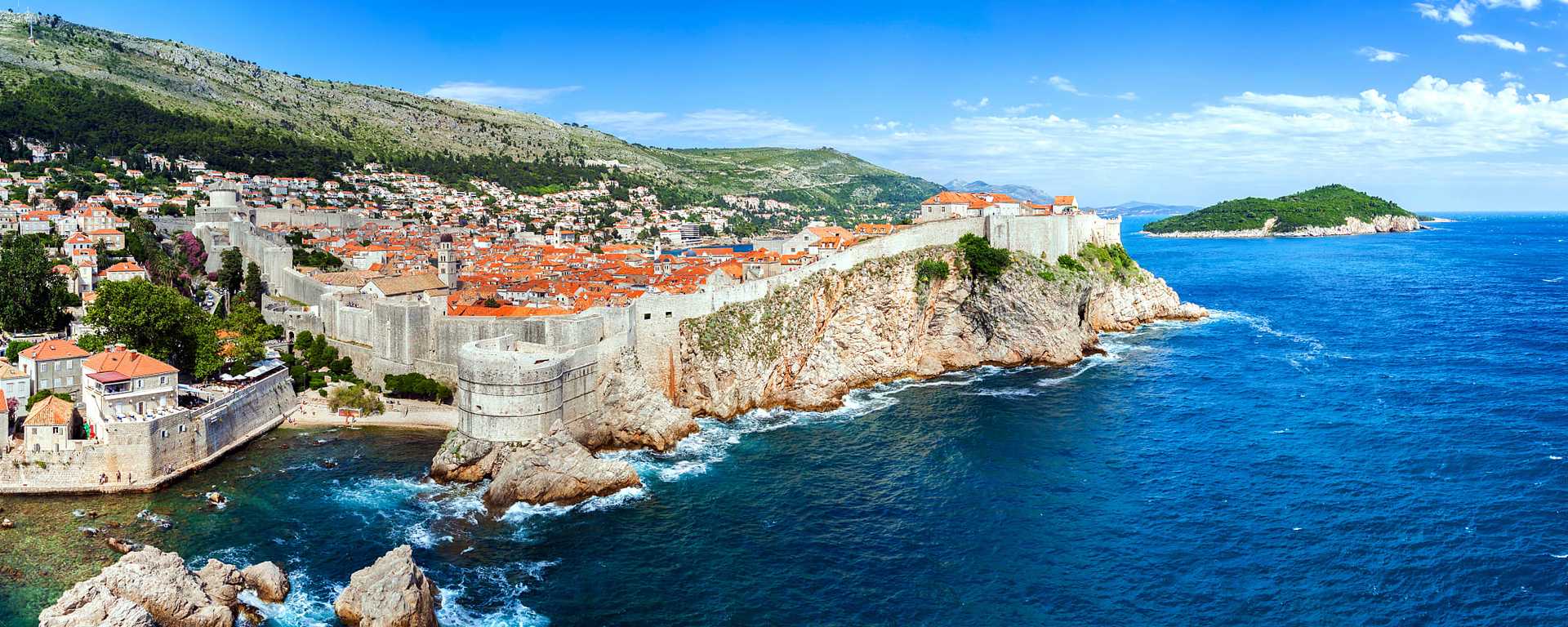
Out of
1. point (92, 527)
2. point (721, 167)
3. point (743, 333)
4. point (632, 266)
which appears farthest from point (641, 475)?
point (721, 167)

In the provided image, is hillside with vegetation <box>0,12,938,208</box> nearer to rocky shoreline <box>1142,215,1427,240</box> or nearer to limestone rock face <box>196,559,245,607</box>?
rocky shoreline <box>1142,215,1427,240</box>

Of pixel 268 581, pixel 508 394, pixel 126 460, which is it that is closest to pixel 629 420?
pixel 508 394

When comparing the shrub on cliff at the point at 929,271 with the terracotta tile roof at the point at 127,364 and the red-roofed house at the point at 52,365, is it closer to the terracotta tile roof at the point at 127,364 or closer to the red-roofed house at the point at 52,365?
the terracotta tile roof at the point at 127,364

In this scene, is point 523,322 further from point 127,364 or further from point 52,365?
point 52,365

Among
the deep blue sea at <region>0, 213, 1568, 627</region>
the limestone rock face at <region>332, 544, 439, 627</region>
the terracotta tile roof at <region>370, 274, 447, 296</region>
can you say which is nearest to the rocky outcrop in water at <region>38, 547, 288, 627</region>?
the deep blue sea at <region>0, 213, 1568, 627</region>

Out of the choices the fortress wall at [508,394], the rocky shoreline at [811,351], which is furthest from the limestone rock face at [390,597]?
the fortress wall at [508,394]

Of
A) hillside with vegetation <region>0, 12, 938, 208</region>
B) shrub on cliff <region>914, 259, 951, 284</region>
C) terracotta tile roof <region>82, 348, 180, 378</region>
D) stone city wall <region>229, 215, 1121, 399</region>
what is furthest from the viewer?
hillside with vegetation <region>0, 12, 938, 208</region>
